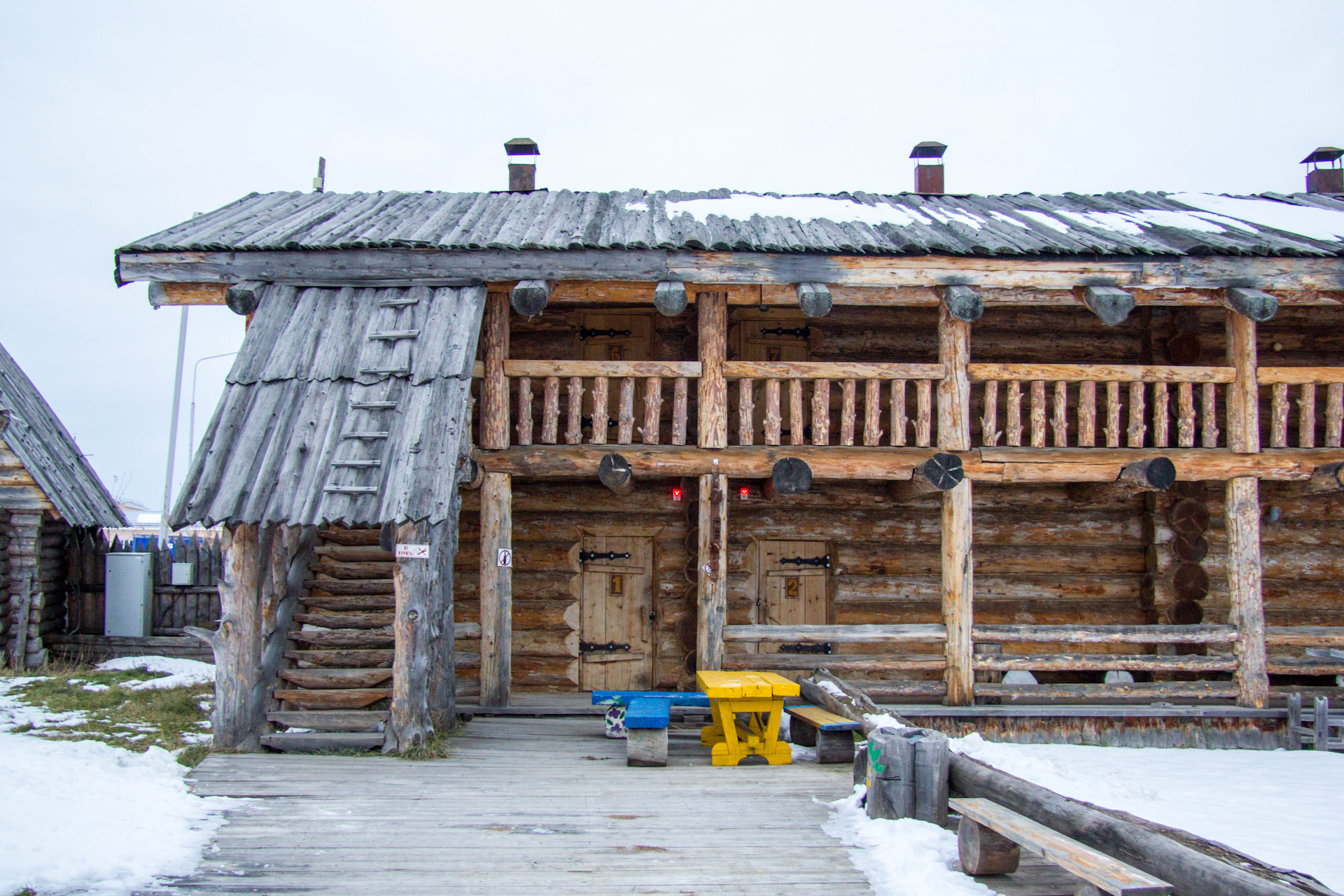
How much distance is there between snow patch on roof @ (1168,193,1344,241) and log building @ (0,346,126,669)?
655 inches

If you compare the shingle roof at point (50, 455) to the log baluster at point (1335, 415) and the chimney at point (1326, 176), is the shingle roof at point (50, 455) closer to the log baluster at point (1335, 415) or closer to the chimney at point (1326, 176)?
the log baluster at point (1335, 415)

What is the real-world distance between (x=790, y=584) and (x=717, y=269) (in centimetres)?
448

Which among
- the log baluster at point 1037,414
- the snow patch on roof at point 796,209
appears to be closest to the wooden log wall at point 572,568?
the snow patch on roof at point 796,209

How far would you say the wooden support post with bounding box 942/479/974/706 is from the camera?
30.3 feet

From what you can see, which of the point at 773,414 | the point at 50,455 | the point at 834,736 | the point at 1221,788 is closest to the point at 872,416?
the point at 773,414

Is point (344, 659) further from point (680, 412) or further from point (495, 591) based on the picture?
point (680, 412)

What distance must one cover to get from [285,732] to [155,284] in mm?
4925

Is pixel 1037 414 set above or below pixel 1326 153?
below

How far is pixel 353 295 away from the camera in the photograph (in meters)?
8.92

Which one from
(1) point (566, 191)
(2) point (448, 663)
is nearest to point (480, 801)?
(2) point (448, 663)

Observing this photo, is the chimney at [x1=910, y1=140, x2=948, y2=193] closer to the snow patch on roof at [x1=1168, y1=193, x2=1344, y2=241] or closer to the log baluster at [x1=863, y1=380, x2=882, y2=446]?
the snow patch on roof at [x1=1168, y1=193, x2=1344, y2=241]

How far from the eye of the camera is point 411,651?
7.20 m

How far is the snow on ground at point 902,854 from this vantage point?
14.5ft

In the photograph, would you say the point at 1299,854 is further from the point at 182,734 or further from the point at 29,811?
the point at 182,734
